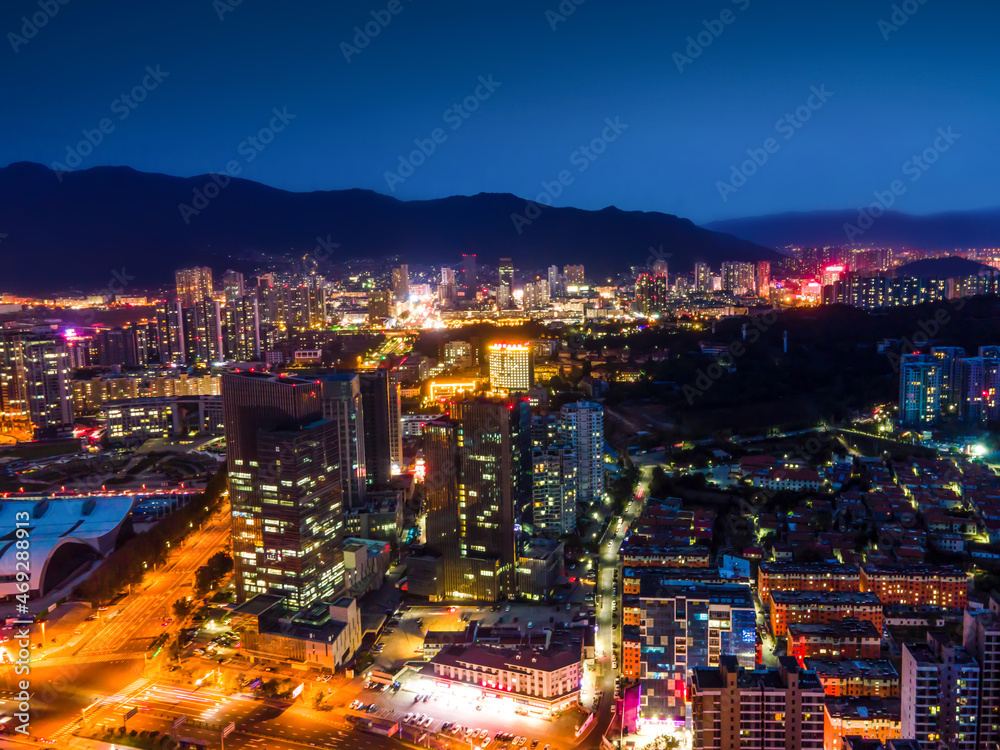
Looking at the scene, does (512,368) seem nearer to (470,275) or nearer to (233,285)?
(233,285)

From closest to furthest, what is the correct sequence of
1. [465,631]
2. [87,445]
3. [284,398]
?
[465,631]
[284,398]
[87,445]

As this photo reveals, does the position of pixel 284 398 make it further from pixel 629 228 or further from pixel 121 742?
pixel 629 228

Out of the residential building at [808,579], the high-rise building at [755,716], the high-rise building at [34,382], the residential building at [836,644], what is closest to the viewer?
the high-rise building at [755,716]

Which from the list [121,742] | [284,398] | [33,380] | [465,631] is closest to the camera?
[121,742]

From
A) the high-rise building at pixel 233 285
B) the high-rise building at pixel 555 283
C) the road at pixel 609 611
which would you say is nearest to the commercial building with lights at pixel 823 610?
the road at pixel 609 611

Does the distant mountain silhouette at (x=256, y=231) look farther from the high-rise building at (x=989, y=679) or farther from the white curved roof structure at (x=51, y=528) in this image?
the high-rise building at (x=989, y=679)

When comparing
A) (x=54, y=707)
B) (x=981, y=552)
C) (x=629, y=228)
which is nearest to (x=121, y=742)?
(x=54, y=707)
